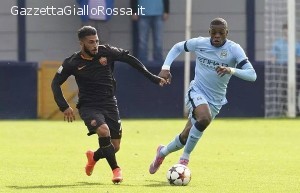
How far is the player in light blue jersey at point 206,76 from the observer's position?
1206cm

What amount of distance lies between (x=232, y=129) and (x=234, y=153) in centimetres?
462

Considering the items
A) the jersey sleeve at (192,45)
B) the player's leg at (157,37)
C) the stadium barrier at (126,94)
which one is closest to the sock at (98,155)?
the jersey sleeve at (192,45)

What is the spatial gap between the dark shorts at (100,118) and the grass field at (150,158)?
20.6 inches

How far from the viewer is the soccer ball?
11.5 meters

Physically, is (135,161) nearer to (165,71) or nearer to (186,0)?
(165,71)

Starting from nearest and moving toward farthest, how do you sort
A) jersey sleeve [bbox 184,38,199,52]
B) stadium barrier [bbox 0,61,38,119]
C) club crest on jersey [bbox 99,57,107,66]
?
club crest on jersey [bbox 99,57,107,66], jersey sleeve [bbox 184,38,199,52], stadium barrier [bbox 0,61,38,119]

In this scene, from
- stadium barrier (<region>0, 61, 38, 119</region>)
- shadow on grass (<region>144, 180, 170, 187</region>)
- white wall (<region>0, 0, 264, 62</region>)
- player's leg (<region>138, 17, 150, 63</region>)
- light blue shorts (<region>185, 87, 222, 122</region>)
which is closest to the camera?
shadow on grass (<region>144, 180, 170, 187</region>)

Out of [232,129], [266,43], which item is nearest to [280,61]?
[266,43]

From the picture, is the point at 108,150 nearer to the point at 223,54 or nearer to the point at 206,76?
the point at 206,76

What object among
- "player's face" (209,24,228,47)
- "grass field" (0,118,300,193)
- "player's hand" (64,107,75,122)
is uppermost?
"player's face" (209,24,228,47)

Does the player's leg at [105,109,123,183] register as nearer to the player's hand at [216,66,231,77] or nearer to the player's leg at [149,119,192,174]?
the player's leg at [149,119,192,174]

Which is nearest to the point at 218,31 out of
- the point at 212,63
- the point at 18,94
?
the point at 212,63

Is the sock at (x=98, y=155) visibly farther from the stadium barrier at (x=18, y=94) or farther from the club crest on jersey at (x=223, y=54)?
the stadium barrier at (x=18, y=94)

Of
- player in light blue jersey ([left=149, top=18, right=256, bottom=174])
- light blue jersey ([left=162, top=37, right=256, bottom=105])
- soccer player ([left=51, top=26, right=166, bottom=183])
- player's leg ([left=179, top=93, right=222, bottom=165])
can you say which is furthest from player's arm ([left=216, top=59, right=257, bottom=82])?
soccer player ([left=51, top=26, right=166, bottom=183])
